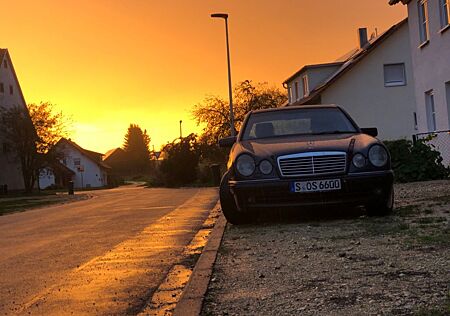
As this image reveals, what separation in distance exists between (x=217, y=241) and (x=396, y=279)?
3.08 m

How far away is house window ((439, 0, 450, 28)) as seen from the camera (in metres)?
16.4

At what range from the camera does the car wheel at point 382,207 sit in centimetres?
762

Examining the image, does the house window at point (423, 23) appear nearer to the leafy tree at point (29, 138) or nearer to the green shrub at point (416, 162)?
the green shrub at point (416, 162)

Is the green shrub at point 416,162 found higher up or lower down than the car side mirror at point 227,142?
lower down

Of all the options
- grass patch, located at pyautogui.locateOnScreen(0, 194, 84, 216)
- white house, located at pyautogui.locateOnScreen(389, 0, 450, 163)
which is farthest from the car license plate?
grass patch, located at pyautogui.locateOnScreen(0, 194, 84, 216)

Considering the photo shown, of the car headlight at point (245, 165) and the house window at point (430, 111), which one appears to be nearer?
the car headlight at point (245, 165)

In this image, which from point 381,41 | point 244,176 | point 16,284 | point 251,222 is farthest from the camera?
point 381,41

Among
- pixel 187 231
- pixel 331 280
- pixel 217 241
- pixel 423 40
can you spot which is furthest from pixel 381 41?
pixel 331 280

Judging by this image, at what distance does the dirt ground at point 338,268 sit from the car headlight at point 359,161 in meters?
0.72

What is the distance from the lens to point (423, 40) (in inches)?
743

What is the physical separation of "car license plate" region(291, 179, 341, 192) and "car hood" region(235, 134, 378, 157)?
41 centimetres

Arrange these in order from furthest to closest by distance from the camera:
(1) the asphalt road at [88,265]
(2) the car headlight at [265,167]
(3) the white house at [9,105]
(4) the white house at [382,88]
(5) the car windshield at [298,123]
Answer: (3) the white house at [9,105] < (4) the white house at [382,88] < (5) the car windshield at [298,123] < (2) the car headlight at [265,167] < (1) the asphalt road at [88,265]

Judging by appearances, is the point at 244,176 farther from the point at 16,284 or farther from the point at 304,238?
the point at 16,284

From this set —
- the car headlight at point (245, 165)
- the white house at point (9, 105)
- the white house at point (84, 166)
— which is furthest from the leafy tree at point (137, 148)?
the car headlight at point (245, 165)
